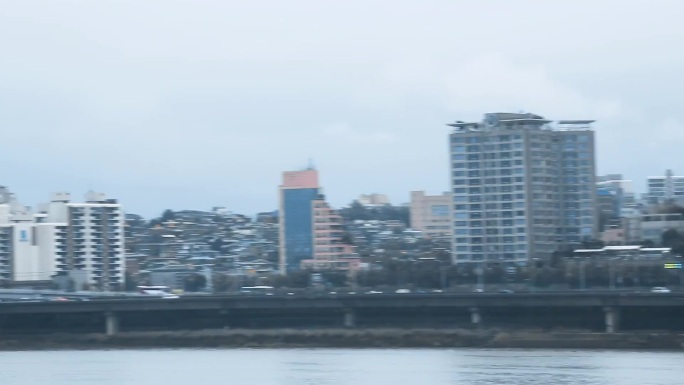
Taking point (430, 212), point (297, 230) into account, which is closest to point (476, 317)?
point (297, 230)

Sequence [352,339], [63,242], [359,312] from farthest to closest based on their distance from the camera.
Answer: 1. [63,242]
2. [359,312]
3. [352,339]

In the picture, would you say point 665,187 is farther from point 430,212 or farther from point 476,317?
point 476,317

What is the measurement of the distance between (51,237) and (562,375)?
79455 millimetres

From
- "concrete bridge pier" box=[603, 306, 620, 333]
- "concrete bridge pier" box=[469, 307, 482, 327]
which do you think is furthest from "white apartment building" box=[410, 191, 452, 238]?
"concrete bridge pier" box=[603, 306, 620, 333]

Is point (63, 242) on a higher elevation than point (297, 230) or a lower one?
lower

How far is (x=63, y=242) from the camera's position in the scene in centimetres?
11250

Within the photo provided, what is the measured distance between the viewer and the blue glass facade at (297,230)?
10975cm

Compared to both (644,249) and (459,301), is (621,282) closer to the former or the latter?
(644,249)

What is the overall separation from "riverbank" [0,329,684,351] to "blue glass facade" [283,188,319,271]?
4838 centimetres

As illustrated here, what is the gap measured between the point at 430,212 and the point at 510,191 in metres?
46.9

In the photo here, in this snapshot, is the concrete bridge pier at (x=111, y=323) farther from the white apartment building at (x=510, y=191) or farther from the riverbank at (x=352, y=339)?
the white apartment building at (x=510, y=191)

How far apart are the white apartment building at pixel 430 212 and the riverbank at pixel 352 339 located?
81725 mm

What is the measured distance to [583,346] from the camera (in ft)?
165

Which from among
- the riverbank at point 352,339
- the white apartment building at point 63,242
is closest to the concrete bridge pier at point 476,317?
the riverbank at point 352,339
